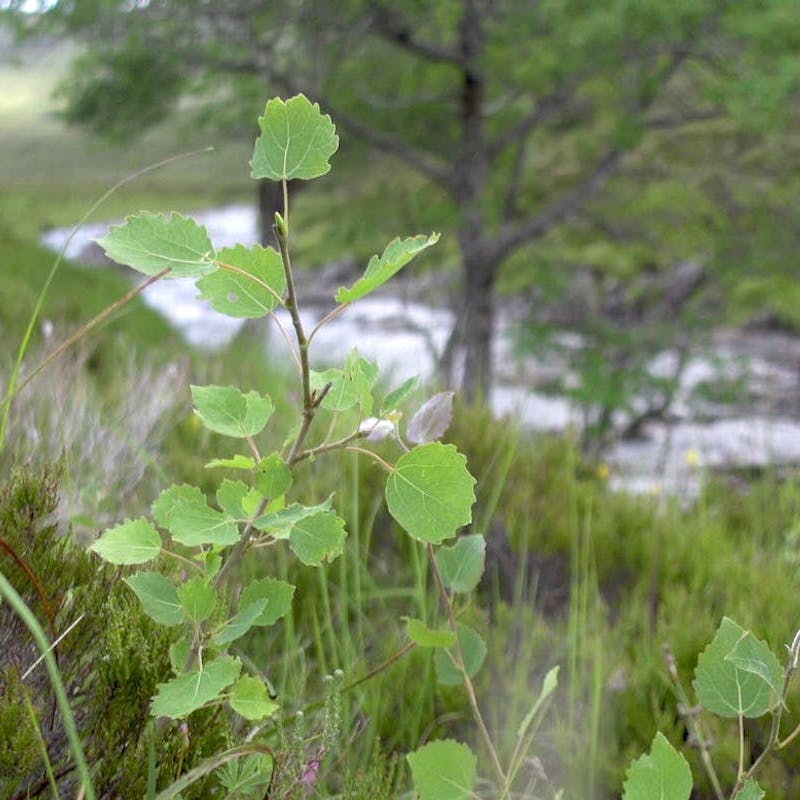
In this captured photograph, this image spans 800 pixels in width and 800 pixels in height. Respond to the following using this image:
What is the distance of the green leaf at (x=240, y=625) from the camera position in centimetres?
91

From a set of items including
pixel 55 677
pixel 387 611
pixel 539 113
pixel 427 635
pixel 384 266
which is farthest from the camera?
pixel 539 113

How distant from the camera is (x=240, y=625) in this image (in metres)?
0.91

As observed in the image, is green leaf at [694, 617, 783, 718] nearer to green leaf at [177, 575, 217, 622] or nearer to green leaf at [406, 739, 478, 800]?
green leaf at [406, 739, 478, 800]

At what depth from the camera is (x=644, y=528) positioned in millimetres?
2586

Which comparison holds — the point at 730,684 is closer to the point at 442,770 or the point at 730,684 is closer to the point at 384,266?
the point at 442,770

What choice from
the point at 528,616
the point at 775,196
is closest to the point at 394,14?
the point at 775,196

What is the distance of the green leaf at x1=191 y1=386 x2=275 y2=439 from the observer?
0.94m

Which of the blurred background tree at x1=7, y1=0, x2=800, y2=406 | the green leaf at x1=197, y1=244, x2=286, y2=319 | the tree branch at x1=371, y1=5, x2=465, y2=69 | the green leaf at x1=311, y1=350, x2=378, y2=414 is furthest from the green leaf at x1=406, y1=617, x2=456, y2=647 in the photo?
the tree branch at x1=371, y1=5, x2=465, y2=69

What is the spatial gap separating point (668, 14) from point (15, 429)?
5656 millimetres

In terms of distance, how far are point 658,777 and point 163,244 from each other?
0.61 meters

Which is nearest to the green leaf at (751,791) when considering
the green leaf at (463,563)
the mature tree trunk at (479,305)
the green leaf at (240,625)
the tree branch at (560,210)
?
the green leaf at (463,563)

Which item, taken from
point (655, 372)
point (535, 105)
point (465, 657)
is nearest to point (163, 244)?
point (465, 657)

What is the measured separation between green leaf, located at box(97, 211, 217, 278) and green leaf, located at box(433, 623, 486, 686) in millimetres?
550

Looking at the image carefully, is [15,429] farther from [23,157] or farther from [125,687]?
[23,157]
